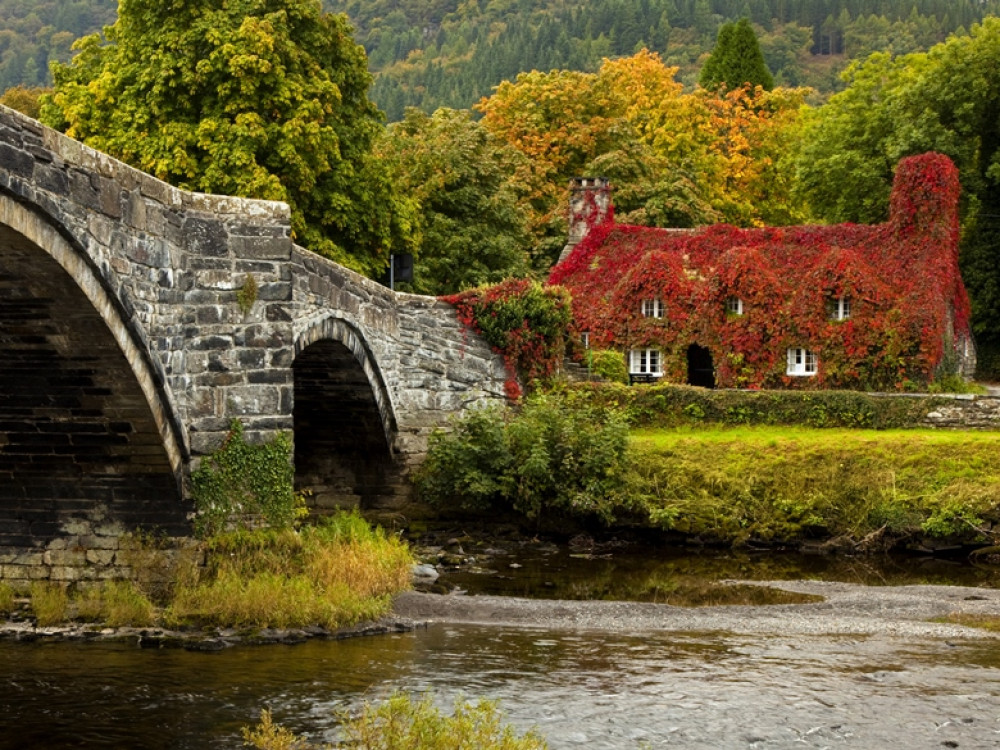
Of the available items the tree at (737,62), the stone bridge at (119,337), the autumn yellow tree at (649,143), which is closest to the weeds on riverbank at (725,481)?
the stone bridge at (119,337)

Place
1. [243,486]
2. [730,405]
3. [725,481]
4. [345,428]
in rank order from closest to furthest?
[243,486]
[725,481]
[345,428]
[730,405]

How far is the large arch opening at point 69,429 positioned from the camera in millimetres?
14500

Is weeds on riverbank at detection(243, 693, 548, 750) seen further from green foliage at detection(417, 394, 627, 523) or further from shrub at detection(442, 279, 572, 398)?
shrub at detection(442, 279, 572, 398)

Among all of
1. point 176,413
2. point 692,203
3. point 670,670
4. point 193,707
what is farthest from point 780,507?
point 692,203

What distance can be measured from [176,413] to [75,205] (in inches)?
123

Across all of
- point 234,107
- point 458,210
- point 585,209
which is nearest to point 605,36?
point 585,209

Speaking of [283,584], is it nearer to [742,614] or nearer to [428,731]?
[742,614]

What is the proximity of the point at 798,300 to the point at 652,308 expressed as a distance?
3.59m

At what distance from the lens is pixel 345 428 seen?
24844 millimetres

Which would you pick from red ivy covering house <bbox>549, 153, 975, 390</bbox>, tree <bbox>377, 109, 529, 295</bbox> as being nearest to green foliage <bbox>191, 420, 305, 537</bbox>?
tree <bbox>377, 109, 529, 295</bbox>

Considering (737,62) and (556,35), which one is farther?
(556,35)

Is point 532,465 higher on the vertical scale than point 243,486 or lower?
higher

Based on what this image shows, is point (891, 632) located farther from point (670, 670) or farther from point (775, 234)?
point (775, 234)

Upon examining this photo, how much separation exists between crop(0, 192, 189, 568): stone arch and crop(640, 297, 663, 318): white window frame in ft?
65.3
